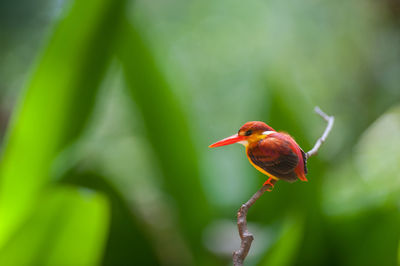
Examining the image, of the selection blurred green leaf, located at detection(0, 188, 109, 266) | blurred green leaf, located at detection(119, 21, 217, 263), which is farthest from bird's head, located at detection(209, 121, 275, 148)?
blurred green leaf, located at detection(119, 21, 217, 263)

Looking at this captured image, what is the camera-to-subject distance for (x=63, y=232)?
1.77ft

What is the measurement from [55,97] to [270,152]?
0.65m

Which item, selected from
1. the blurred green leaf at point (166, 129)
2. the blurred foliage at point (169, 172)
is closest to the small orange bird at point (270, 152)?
the blurred foliage at point (169, 172)

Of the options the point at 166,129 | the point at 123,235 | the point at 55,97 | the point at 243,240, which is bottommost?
the point at 123,235

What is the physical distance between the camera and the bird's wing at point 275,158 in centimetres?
20

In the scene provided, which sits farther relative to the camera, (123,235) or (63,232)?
(123,235)

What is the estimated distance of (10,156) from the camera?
744 millimetres

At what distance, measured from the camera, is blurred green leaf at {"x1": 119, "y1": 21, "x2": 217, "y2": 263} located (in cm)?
79

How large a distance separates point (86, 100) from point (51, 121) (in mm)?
83

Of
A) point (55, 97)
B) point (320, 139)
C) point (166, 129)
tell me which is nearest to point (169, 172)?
point (166, 129)

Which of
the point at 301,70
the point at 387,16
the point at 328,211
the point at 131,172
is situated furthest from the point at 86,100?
Answer: the point at 301,70

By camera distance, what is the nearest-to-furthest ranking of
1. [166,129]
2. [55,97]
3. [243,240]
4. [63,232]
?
[243,240], [63,232], [55,97], [166,129]

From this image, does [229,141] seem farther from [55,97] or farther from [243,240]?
[55,97]

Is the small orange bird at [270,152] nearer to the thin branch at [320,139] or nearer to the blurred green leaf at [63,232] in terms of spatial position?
the thin branch at [320,139]
